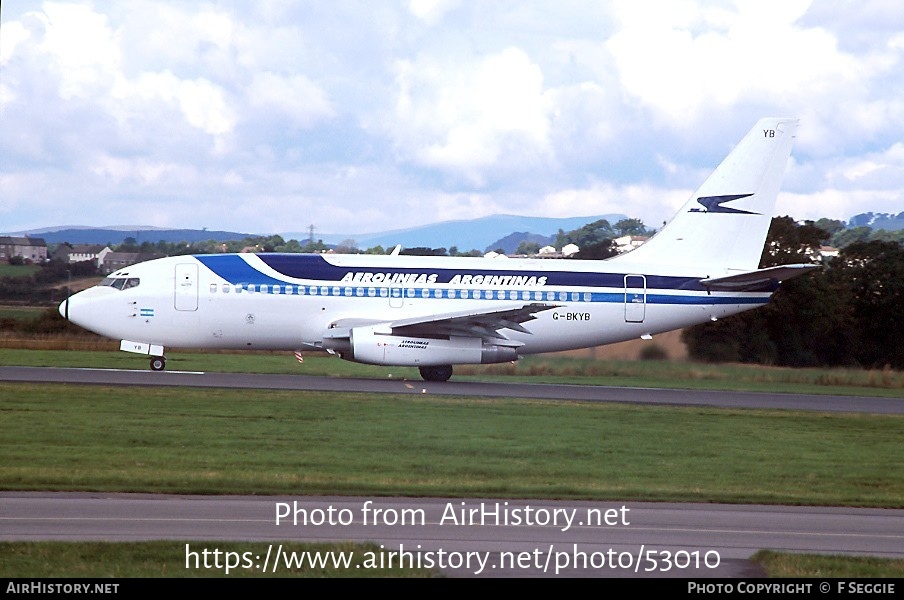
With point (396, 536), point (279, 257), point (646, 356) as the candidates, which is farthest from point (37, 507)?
point (646, 356)

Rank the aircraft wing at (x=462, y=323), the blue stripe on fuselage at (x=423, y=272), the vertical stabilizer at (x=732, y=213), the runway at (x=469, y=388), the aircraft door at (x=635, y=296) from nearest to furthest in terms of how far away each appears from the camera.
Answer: the runway at (x=469, y=388) → the aircraft wing at (x=462, y=323) → the blue stripe on fuselage at (x=423, y=272) → the aircraft door at (x=635, y=296) → the vertical stabilizer at (x=732, y=213)

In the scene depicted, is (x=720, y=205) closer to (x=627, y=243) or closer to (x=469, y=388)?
(x=469, y=388)

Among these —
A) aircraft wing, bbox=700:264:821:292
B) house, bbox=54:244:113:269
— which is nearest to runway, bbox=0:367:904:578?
aircraft wing, bbox=700:264:821:292

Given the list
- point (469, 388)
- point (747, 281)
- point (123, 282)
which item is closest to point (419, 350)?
point (469, 388)

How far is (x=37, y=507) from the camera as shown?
48.0 ft

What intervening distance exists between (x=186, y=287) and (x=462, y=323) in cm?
827

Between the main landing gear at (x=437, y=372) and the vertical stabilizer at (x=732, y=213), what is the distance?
698cm

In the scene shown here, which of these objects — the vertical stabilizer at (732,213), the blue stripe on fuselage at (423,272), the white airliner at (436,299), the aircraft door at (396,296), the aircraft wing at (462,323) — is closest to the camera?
the aircraft wing at (462,323)

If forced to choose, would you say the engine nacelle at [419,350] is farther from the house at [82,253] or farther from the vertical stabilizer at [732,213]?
the house at [82,253]

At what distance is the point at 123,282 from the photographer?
35469 mm

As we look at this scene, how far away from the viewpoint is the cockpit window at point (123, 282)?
3533cm

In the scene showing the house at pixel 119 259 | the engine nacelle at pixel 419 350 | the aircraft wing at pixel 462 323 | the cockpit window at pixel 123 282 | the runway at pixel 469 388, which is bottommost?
the runway at pixel 469 388

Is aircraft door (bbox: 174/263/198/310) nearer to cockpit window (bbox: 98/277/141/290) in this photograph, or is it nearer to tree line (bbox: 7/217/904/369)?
cockpit window (bbox: 98/277/141/290)

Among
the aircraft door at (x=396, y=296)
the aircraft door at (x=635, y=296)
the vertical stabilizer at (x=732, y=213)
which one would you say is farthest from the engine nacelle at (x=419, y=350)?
the vertical stabilizer at (x=732, y=213)
